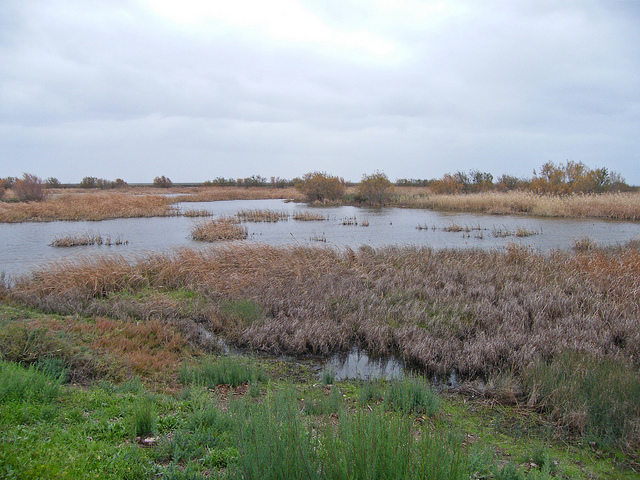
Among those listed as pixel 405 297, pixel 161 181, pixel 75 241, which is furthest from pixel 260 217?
pixel 161 181

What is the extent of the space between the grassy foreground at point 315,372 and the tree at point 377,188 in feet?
107

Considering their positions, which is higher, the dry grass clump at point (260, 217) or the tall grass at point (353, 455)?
the dry grass clump at point (260, 217)

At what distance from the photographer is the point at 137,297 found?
10328 millimetres

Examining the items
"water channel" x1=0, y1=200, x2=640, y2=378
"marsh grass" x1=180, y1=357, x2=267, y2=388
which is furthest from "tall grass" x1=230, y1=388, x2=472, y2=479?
"water channel" x1=0, y1=200, x2=640, y2=378

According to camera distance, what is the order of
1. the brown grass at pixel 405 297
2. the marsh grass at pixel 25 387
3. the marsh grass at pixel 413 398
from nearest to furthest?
the marsh grass at pixel 25 387 → the marsh grass at pixel 413 398 → the brown grass at pixel 405 297

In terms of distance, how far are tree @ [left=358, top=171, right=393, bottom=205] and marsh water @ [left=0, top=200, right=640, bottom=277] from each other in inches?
523

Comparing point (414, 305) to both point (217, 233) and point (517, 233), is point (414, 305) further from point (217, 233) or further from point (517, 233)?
point (217, 233)

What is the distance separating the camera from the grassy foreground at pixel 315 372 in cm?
307

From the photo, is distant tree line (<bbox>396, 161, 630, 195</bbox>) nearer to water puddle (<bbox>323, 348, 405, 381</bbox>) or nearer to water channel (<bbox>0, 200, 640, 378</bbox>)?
water channel (<bbox>0, 200, 640, 378</bbox>)

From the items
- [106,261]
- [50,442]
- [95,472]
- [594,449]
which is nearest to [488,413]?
[594,449]

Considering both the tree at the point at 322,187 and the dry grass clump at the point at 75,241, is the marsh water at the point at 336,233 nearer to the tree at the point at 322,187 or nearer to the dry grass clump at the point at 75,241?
the dry grass clump at the point at 75,241

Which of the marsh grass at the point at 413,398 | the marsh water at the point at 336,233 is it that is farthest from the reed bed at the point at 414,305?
the marsh water at the point at 336,233

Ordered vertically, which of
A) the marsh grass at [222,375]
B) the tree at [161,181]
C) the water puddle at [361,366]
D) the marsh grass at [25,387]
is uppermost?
the tree at [161,181]

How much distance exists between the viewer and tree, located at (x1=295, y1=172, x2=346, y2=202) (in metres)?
50.1
